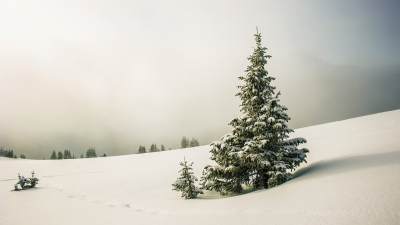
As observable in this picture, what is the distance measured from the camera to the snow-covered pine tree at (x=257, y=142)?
15.7 metres

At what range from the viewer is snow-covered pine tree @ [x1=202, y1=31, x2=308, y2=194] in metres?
15.7

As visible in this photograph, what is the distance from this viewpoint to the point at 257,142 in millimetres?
15906

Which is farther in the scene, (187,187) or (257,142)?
(187,187)

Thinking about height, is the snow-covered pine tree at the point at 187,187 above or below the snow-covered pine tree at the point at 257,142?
below

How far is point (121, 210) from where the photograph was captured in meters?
15.0

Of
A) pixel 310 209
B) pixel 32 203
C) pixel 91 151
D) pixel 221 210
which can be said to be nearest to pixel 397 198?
pixel 310 209

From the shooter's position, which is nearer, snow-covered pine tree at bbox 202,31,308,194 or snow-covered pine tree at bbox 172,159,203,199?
snow-covered pine tree at bbox 202,31,308,194

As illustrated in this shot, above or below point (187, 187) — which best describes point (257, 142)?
above

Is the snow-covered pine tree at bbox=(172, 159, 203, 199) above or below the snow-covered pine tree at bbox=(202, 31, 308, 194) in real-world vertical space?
below

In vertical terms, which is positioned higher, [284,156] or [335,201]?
[284,156]

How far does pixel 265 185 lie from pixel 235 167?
2077mm

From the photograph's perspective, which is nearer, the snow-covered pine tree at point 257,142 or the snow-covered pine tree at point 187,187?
the snow-covered pine tree at point 257,142

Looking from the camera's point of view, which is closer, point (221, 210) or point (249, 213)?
point (249, 213)

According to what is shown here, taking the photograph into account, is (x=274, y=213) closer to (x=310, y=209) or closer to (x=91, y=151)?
(x=310, y=209)
